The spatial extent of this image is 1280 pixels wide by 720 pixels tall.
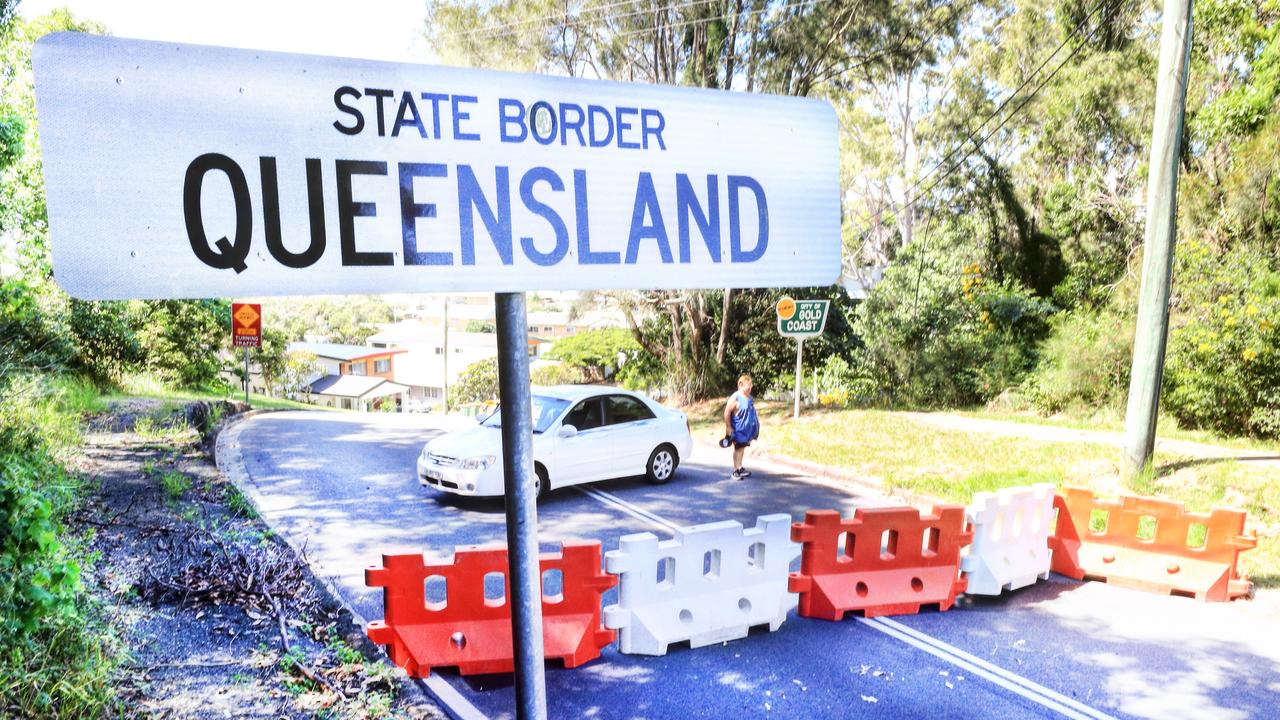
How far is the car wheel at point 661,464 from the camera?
10664 millimetres

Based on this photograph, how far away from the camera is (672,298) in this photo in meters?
19.1

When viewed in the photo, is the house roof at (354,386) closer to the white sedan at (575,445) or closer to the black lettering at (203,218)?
the white sedan at (575,445)

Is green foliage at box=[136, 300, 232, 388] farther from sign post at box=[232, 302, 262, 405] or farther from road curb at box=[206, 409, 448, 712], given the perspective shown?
road curb at box=[206, 409, 448, 712]

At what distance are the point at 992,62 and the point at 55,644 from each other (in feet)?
85.7

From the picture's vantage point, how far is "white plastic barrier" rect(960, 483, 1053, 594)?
6105mm

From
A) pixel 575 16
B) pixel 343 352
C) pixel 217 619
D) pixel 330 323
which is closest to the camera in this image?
pixel 217 619

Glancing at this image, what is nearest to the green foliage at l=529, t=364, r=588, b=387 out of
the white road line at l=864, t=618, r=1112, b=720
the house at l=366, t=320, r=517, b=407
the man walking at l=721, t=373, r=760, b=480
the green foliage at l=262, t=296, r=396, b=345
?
the man walking at l=721, t=373, r=760, b=480

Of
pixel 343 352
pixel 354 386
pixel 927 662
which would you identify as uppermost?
pixel 927 662

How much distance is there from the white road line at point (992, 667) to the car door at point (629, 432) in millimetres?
5040

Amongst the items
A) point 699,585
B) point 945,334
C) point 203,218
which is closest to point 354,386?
point 945,334

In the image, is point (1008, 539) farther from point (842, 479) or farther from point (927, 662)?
point (842, 479)

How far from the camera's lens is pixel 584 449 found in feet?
32.3

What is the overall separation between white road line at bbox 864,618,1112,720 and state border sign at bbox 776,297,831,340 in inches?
407

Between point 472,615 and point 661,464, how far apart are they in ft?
20.1
